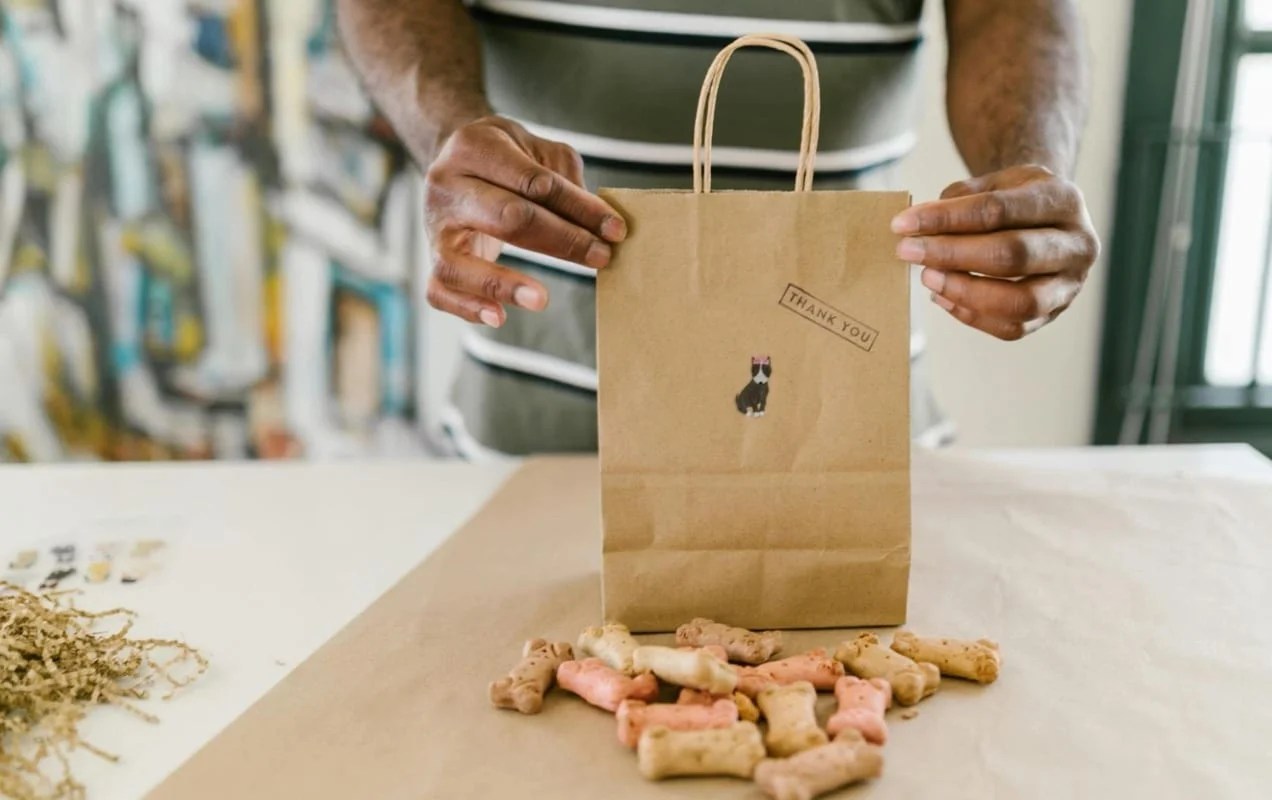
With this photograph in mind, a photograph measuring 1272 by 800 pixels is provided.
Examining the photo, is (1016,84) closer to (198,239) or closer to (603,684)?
(603,684)

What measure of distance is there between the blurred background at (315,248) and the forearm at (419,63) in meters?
0.88

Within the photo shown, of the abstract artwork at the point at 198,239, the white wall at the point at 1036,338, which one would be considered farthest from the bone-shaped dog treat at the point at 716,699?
the abstract artwork at the point at 198,239

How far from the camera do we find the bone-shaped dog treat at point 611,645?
69 cm

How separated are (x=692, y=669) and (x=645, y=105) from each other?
0.72m

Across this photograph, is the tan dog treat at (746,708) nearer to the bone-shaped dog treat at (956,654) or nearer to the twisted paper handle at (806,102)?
the bone-shaped dog treat at (956,654)

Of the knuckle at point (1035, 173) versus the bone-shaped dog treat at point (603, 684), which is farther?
the knuckle at point (1035, 173)

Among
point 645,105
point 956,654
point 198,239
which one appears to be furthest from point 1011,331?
point 198,239

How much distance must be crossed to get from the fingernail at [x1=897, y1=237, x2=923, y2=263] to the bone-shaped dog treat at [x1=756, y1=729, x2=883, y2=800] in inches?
12.6

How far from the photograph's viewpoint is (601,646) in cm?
72

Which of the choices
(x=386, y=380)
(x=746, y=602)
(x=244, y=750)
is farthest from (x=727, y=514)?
(x=386, y=380)

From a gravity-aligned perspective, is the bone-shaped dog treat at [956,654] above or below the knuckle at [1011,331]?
below

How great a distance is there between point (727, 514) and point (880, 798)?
240mm

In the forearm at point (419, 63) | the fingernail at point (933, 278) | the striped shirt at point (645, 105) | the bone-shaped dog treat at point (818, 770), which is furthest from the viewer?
the striped shirt at point (645, 105)

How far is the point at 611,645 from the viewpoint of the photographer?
2.33 feet
